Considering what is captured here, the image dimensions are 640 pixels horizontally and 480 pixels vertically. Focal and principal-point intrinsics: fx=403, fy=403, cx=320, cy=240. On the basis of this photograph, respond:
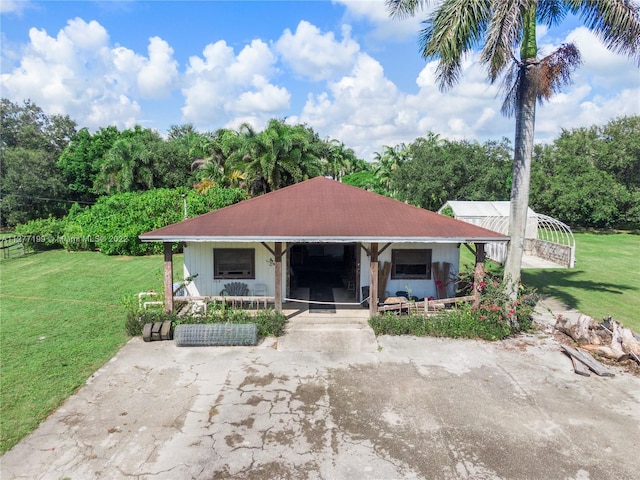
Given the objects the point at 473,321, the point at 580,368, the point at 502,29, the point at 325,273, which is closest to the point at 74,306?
the point at 325,273

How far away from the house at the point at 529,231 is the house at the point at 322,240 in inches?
333

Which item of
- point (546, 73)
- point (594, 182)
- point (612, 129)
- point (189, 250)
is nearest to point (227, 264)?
point (189, 250)

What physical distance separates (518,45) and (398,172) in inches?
1066

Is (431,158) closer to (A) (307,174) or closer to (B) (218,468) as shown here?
(A) (307,174)

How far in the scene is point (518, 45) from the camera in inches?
428

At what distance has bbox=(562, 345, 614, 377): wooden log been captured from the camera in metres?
8.57

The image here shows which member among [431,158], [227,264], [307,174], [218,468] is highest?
[431,158]

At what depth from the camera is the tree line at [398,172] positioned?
32219mm

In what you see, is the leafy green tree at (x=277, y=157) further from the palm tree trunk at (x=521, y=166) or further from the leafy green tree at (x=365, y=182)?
the leafy green tree at (x=365, y=182)

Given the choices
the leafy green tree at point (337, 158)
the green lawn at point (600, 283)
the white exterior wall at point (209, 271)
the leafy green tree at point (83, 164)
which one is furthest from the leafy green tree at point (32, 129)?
the green lawn at point (600, 283)

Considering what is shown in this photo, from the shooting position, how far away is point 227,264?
1312cm

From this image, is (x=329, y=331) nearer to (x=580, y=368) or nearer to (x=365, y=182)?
(x=580, y=368)

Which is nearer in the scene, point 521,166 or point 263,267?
point 521,166

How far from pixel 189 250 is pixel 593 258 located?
23.0 metres
